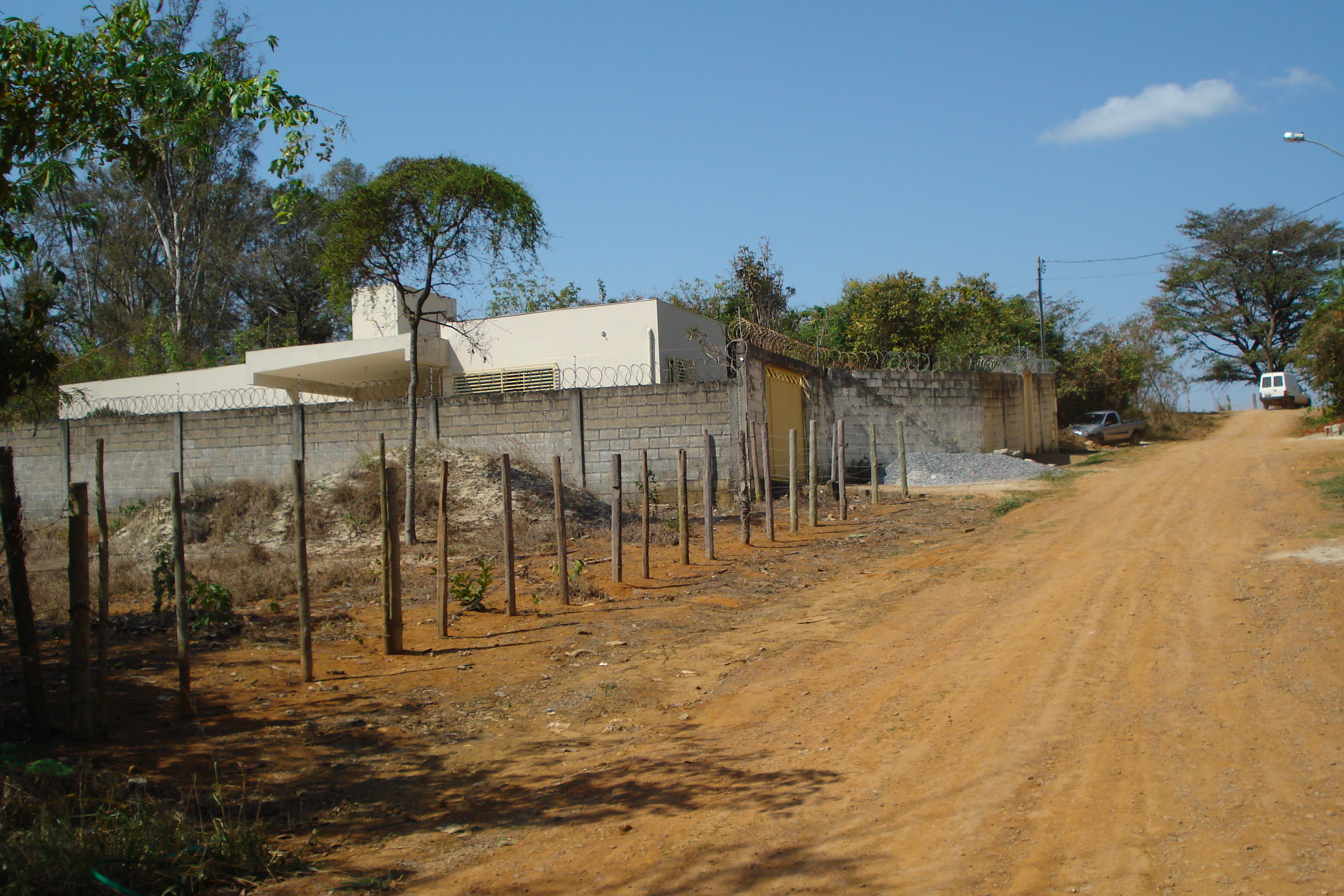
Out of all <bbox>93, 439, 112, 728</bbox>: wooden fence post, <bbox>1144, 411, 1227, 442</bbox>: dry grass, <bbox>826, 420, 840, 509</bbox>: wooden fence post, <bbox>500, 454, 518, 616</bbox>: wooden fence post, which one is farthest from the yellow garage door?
<bbox>1144, 411, 1227, 442</bbox>: dry grass

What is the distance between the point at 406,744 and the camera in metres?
5.25

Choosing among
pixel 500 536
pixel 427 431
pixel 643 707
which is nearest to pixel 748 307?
pixel 427 431

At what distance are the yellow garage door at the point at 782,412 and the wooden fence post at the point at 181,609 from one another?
1056 centimetres

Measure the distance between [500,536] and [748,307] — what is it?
1861 cm

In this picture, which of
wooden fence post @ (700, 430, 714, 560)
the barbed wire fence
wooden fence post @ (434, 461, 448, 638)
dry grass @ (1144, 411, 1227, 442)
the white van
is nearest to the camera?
wooden fence post @ (434, 461, 448, 638)

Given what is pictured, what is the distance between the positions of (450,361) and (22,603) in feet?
53.3

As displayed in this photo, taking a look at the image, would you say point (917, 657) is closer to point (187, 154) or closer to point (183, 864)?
point (183, 864)

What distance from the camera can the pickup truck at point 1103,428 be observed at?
A: 93.9 ft

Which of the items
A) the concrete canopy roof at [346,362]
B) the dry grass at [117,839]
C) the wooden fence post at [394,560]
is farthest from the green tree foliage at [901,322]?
the dry grass at [117,839]

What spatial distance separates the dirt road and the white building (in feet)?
37.3

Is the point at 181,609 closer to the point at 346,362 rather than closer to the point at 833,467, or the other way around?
the point at 833,467

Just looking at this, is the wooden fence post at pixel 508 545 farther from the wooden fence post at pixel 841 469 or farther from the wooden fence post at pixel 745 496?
the wooden fence post at pixel 841 469

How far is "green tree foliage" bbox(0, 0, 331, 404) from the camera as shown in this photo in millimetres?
5301

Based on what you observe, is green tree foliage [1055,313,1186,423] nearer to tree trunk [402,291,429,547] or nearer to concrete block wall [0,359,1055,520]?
concrete block wall [0,359,1055,520]
